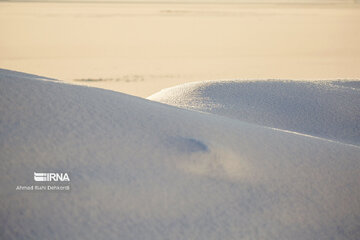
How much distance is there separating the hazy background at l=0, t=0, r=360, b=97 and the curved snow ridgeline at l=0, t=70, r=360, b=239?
294cm

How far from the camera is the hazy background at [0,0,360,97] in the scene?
577 centimetres

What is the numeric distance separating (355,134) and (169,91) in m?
1.21

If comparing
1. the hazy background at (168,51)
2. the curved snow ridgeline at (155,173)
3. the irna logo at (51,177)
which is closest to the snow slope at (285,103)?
the curved snow ridgeline at (155,173)

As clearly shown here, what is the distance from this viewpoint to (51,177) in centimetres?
112

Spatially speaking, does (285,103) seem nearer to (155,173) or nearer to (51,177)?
(155,173)

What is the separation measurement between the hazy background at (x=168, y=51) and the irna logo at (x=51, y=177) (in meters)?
3.22

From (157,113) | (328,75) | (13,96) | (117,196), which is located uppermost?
(13,96)

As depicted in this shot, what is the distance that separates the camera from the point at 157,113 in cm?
149

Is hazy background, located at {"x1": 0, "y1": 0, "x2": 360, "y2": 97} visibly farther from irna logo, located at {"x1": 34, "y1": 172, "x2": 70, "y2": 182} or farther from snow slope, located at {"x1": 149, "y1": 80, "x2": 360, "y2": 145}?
irna logo, located at {"x1": 34, "y1": 172, "x2": 70, "y2": 182}

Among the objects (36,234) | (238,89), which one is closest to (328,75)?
(238,89)

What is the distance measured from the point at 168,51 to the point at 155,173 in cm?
714

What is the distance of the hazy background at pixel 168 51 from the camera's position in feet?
18.9

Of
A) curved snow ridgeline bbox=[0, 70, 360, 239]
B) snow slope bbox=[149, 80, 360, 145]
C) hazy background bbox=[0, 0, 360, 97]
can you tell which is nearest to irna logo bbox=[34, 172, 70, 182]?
curved snow ridgeline bbox=[0, 70, 360, 239]

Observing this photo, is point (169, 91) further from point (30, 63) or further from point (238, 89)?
point (30, 63)
